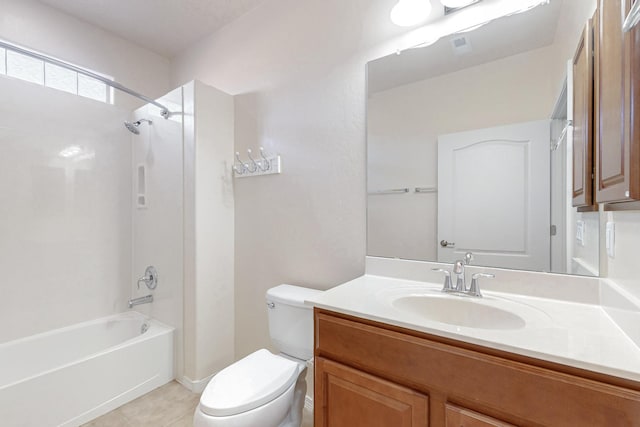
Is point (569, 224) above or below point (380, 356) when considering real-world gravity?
above

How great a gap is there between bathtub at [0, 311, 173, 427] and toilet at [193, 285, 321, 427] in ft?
3.24

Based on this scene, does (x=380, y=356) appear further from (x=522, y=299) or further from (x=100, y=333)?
(x=100, y=333)

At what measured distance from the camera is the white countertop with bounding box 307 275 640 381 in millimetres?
680

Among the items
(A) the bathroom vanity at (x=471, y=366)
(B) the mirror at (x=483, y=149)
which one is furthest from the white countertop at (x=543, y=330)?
(B) the mirror at (x=483, y=149)

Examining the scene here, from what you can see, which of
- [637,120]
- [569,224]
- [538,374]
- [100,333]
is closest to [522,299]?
[569,224]

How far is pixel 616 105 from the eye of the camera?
0.71 meters

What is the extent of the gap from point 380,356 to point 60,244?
2.53 m

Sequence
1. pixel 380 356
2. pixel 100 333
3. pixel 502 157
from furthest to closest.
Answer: pixel 100 333 → pixel 502 157 → pixel 380 356

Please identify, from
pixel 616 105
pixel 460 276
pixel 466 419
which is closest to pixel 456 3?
pixel 616 105

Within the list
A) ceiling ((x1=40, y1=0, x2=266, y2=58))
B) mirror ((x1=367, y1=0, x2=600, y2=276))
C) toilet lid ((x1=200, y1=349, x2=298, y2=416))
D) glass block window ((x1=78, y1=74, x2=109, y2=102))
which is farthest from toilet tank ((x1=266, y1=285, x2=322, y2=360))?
glass block window ((x1=78, y1=74, x2=109, y2=102))

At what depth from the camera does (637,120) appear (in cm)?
62

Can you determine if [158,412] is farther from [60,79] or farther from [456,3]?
[456,3]

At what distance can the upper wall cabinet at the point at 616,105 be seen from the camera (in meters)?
0.63

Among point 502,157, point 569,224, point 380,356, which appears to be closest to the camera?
point 380,356
